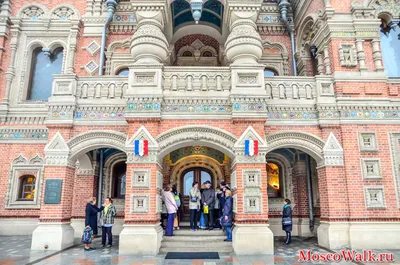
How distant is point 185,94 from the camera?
9547mm

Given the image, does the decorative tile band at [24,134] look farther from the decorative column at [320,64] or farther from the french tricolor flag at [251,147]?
the decorative column at [320,64]

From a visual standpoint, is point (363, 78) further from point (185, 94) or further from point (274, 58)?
point (185, 94)

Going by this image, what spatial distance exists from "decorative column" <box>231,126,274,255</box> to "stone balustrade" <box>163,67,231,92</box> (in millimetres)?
1696

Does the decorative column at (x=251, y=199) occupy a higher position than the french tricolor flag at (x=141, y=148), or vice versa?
the french tricolor flag at (x=141, y=148)

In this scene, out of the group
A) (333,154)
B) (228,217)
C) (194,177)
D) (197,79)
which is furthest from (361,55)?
(194,177)

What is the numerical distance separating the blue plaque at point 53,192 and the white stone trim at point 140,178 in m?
2.24

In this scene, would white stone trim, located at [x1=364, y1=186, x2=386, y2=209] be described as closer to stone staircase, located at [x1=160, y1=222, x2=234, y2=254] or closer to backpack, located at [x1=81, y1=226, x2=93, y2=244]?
stone staircase, located at [x1=160, y1=222, x2=234, y2=254]

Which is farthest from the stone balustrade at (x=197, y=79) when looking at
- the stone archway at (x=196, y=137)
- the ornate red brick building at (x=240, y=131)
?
the stone archway at (x=196, y=137)

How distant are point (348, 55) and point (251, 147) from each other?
188 inches

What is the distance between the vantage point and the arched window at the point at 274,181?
12.7 m

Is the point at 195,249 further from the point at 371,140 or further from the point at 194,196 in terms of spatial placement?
the point at 371,140

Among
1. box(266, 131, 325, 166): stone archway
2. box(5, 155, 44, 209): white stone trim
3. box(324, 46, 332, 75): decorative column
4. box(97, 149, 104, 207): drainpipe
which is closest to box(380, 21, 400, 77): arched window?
box(324, 46, 332, 75): decorative column

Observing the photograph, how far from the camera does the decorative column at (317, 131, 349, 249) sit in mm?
9109

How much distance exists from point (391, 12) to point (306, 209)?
7.61 m
